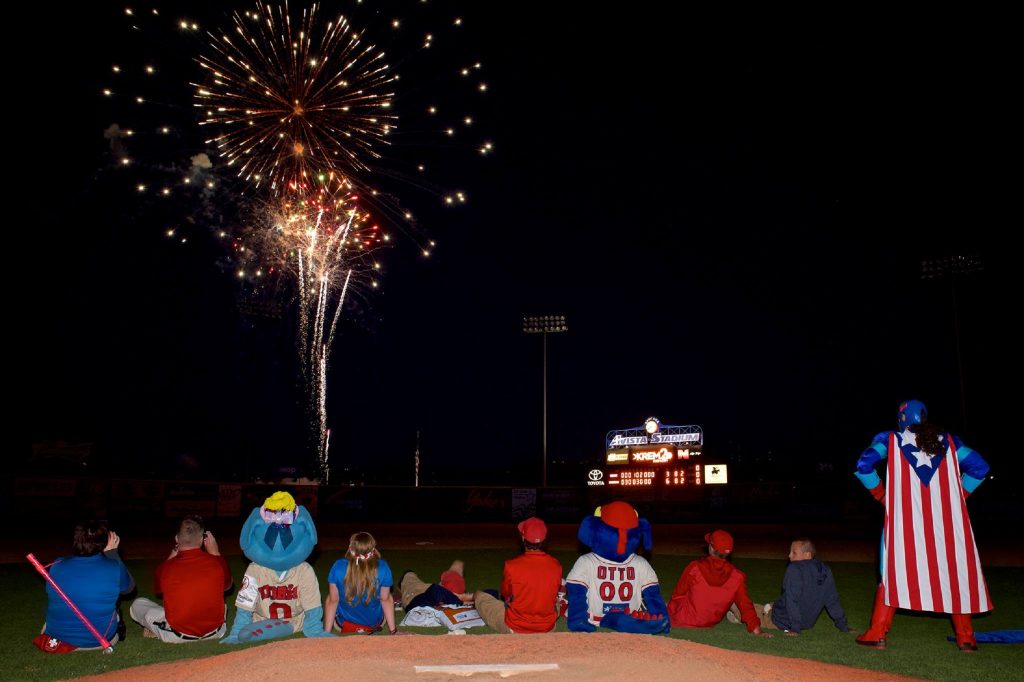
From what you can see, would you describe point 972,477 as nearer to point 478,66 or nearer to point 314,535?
point 314,535

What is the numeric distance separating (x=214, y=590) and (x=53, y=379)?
53792 mm

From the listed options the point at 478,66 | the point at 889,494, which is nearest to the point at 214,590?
the point at 889,494

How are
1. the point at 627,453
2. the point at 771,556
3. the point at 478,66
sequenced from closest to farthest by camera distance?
the point at 478,66 < the point at 771,556 < the point at 627,453

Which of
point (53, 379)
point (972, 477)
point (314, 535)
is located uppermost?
point (53, 379)

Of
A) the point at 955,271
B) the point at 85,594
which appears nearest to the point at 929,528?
the point at 85,594

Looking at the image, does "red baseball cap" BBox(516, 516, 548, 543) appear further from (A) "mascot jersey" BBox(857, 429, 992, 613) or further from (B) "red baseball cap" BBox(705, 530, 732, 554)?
(A) "mascot jersey" BBox(857, 429, 992, 613)

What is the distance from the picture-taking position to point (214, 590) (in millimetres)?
7195

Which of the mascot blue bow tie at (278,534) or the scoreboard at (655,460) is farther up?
the scoreboard at (655,460)

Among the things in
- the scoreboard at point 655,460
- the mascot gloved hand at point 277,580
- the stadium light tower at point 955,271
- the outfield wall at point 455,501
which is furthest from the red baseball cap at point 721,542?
the stadium light tower at point 955,271

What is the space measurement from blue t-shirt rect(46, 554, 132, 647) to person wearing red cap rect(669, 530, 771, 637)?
5.73 metres

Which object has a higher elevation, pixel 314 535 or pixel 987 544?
pixel 314 535

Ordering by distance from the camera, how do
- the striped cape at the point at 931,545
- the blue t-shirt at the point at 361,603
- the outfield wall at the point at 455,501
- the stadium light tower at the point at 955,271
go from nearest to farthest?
the striped cape at the point at 931,545 → the blue t-shirt at the point at 361,603 → the outfield wall at the point at 455,501 → the stadium light tower at the point at 955,271

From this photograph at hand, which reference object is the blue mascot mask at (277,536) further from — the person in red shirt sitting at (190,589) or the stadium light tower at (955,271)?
the stadium light tower at (955,271)

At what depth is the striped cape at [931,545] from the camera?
6.86 m
